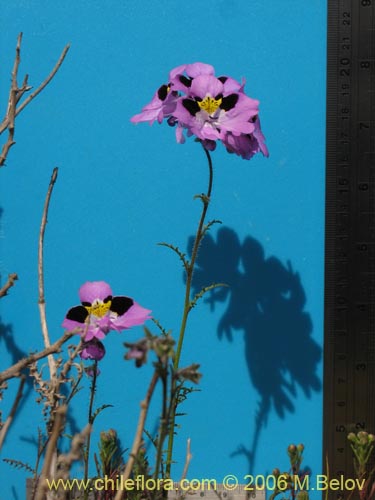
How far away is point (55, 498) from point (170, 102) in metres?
0.88

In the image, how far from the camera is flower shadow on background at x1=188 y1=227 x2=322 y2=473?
2.23 meters

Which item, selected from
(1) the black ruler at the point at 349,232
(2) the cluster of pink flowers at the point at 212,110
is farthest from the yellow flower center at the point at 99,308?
(1) the black ruler at the point at 349,232

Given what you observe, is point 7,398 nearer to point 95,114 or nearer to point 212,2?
point 95,114

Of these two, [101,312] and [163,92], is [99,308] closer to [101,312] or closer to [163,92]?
[101,312]

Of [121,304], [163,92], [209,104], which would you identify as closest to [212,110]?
[209,104]

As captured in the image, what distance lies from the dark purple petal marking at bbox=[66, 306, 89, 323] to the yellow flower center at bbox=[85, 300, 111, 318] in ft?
0.04

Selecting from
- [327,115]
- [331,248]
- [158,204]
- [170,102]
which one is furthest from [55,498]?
[327,115]

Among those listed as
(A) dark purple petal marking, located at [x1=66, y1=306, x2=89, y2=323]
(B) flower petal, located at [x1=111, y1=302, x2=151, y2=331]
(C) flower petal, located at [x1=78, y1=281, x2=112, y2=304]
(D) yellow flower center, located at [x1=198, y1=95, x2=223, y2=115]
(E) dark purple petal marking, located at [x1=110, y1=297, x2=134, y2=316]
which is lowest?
(B) flower petal, located at [x1=111, y1=302, x2=151, y2=331]

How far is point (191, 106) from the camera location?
166cm

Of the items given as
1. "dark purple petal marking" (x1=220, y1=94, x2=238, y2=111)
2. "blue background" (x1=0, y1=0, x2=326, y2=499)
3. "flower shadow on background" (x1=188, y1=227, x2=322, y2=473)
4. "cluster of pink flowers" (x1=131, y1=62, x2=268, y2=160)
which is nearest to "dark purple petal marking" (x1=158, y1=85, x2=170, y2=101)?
"cluster of pink flowers" (x1=131, y1=62, x2=268, y2=160)

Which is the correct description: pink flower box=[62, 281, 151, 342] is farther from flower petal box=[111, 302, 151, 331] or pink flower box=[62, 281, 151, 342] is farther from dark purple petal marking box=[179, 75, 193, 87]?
dark purple petal marking box=[179, 75, 193, 87]

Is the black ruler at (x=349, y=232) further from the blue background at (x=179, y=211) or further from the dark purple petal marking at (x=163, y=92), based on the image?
the dark purple petal marking at (x=163, y=92)

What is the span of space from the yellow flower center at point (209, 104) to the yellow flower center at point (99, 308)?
0.49m

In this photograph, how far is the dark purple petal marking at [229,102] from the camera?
169 centimetres
